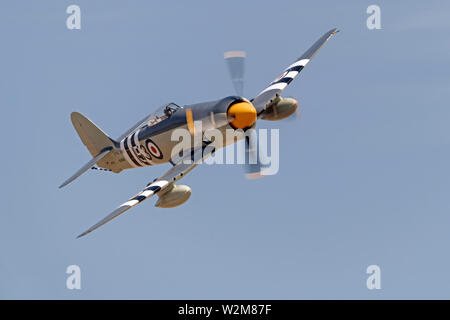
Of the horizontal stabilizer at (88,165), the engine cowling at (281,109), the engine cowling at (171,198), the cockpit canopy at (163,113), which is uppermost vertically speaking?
the engine cowling at (281,109)

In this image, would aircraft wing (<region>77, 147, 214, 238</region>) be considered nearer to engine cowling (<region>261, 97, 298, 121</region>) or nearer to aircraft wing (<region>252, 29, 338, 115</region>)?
aircraft wing (<region>252, 29, 338, 115</region>)

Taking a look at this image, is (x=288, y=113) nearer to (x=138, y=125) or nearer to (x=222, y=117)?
(x=222, y=117)

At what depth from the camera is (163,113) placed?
35.0 meters

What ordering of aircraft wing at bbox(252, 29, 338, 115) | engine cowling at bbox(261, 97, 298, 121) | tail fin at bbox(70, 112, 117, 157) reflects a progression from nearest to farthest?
1. aircraft wing at bbox(252, 29, 338, 115)
2. engine cowling at bbox(261, 97, 298, 121)
3. tail fin at bbox(70, 112, 117, 157)

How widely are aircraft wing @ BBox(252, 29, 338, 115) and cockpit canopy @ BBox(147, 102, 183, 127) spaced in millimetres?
3498

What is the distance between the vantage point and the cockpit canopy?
34656 mm

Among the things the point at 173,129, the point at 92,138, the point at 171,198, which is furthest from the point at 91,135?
the point at 171,198

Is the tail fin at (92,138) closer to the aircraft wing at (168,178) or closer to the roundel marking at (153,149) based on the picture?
the roundel marking at (153,149)

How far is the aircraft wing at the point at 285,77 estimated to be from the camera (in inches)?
1399

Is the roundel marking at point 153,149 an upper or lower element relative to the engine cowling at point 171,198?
upper

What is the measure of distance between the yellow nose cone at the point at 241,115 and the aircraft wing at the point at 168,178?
1.75m

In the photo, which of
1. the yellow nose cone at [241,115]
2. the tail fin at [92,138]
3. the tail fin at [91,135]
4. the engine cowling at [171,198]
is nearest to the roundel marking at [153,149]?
the engine cowling at [171,198]

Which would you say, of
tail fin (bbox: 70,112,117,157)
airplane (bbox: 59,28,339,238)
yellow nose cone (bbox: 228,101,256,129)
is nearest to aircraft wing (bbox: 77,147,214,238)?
airplane (bbox: 59,28,339,238)

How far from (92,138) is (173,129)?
23.3 feet
